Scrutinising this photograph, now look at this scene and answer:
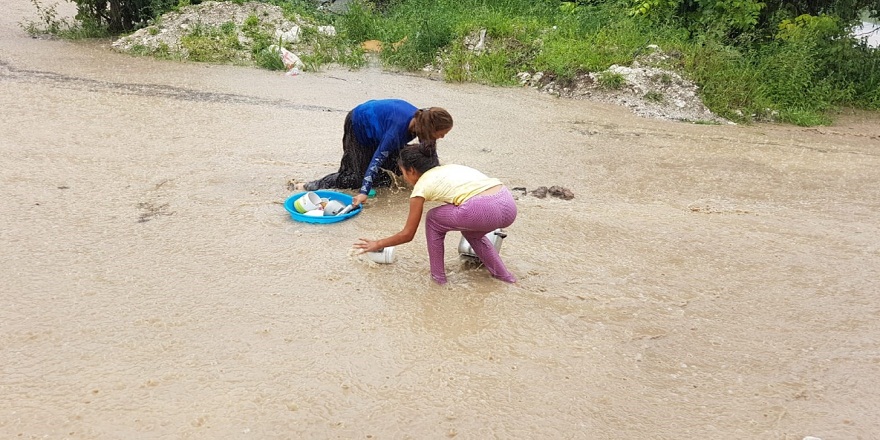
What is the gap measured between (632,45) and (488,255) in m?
7.04

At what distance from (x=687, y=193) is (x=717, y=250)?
130cm

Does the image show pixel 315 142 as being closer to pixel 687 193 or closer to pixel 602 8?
pixel 687 193

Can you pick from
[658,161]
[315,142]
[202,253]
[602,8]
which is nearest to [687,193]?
[658,161]

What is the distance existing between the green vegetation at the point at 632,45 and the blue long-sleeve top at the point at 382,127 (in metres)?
5.26

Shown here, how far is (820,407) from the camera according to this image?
9.16 ft

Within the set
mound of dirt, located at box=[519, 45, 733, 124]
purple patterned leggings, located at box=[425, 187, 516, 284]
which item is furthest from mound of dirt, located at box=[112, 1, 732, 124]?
purple patterned leggings, located at box=[425, 187, 516, 284]

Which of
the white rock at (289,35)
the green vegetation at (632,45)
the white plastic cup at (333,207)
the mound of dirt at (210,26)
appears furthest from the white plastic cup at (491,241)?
the white rock at (289,35)

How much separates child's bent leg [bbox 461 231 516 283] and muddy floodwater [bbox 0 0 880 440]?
0.10 meters

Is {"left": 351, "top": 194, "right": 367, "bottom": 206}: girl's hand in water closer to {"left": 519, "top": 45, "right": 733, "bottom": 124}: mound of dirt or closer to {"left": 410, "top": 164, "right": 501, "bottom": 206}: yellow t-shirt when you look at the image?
{"left": 410, "top": 164, "right": 501, "bottom": 206}: yellow t-shirt

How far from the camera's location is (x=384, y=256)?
3961 millimetres

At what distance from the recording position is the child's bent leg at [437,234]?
351 cm

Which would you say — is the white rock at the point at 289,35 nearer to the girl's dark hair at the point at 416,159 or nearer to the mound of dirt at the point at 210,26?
the mound of dirt at the point at 210,26

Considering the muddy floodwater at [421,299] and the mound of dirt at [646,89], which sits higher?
the mound of dirt at [646,89]

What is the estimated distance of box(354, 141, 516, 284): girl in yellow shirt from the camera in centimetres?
345
